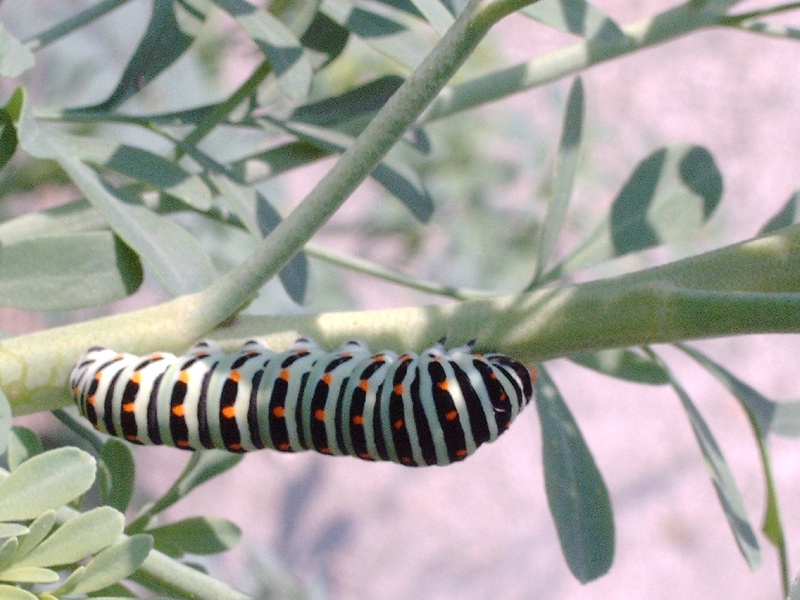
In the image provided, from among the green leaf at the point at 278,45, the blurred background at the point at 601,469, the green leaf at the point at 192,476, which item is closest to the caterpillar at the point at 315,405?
the green leaf at the point at 192,476

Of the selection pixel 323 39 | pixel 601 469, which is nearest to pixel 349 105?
pixel 323 39

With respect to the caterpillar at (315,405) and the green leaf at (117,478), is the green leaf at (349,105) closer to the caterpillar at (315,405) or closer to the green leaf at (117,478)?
the caterpillar at (315,405)

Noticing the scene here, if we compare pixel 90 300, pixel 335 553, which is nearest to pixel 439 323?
pixel 90 300

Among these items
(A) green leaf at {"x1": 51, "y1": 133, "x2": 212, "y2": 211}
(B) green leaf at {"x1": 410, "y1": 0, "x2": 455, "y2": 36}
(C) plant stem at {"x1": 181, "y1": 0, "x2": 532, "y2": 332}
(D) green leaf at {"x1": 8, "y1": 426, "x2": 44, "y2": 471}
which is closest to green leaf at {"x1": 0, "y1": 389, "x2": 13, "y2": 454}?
(D) green leaf at {"x1": 8, "y1": 426, "x2": 44, "y2": 471}

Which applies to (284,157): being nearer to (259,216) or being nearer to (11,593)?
(259,216)

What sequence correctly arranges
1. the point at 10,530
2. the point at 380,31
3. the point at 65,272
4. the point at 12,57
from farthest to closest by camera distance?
the point at 380,31
the point at 65,272
the point at 12,57
the point at 10,530
